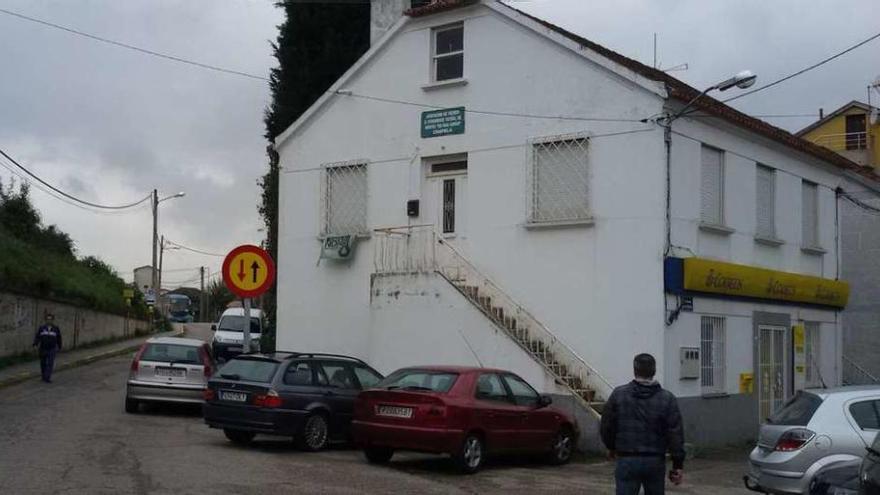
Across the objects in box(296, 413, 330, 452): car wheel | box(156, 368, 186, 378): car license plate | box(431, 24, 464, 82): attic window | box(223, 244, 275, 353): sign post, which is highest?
box(431, 24, 464, 82): attic window

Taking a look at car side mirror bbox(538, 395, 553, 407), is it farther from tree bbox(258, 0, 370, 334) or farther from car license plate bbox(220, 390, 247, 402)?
tree bbox(258, 0, 370, 334)

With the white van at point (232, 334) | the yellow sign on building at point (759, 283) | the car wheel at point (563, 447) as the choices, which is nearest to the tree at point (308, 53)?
the white van at point (232, 334)

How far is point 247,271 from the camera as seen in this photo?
53.3 feet

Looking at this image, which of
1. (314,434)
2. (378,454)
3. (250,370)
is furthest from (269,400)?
(378,454)

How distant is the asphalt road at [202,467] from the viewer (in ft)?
38.9

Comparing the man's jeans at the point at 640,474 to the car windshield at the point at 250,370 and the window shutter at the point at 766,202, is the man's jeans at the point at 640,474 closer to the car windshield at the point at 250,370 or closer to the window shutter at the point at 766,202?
the car windshield at the point at 250,370

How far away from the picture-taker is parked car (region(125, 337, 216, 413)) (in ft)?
64.7

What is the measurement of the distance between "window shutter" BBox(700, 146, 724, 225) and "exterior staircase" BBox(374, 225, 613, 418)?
3.60 meters

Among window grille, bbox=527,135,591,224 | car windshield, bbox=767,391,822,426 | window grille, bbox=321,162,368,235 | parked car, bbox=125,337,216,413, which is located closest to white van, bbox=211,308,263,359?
window grille, bbox=321,162,368,235

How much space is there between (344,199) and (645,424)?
48.7ft

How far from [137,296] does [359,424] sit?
5126cm

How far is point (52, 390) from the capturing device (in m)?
24.8

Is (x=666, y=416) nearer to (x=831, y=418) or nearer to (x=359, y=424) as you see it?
(x=831, y=418)

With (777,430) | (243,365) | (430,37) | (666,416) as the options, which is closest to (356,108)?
(430,37)
